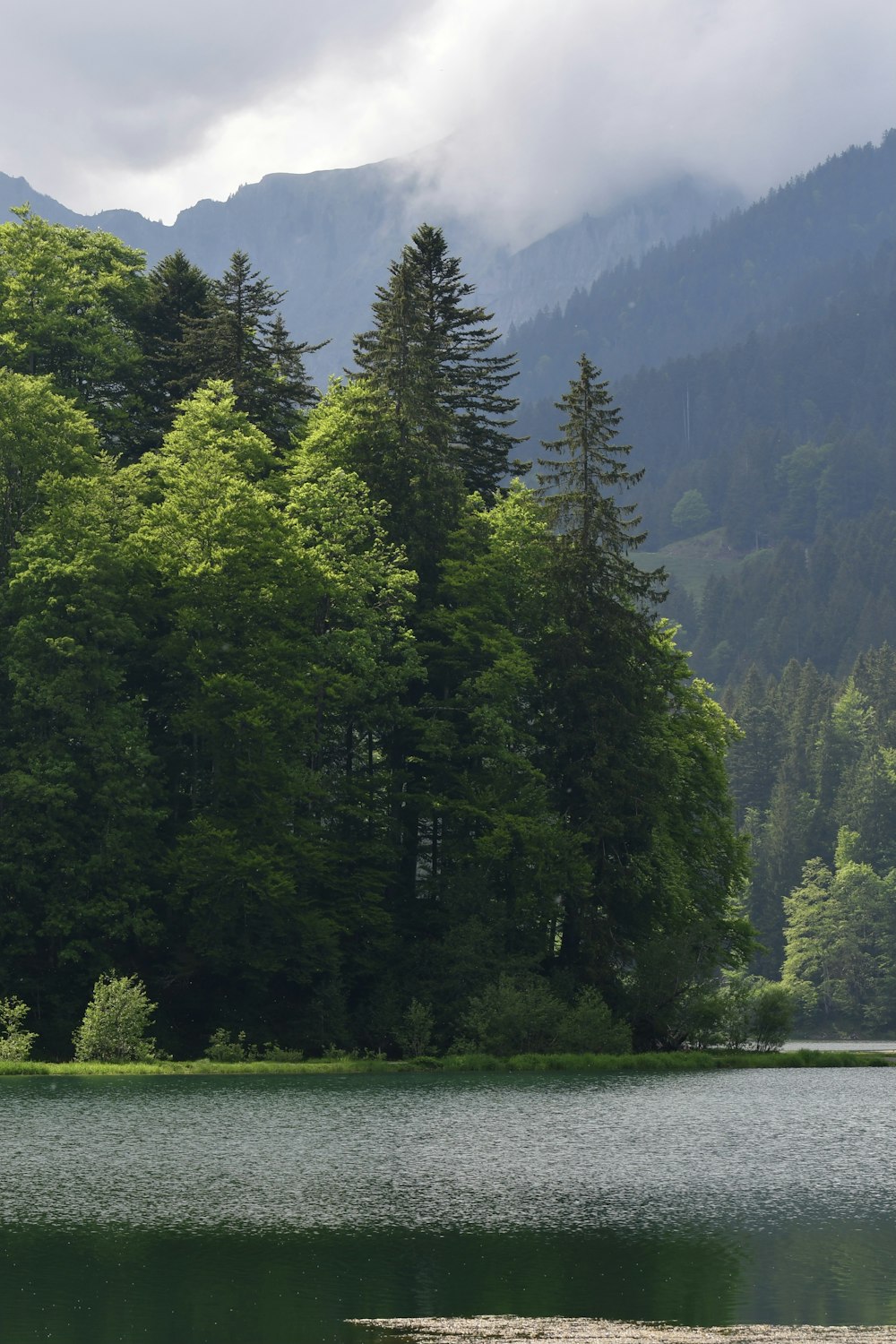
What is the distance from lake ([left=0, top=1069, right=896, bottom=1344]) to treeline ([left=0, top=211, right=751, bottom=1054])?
15.4 meters

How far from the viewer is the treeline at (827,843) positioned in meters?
138

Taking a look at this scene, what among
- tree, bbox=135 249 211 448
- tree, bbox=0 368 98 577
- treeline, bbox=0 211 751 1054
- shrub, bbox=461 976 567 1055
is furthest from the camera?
tree, bbox=135 249 211 448

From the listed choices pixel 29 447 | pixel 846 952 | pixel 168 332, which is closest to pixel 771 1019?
pixel 29 447

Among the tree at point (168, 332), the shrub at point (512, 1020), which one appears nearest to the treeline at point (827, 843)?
the tree at point (168, 332)

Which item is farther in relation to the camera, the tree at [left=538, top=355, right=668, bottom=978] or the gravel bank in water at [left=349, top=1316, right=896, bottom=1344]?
the tree at [left=538, top=355, right=668, bottom=978]

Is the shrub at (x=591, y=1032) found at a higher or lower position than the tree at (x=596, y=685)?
lower

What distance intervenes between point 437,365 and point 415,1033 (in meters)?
32.4

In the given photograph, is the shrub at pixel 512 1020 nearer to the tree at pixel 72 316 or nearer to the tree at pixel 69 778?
the tree at pixel 69 778

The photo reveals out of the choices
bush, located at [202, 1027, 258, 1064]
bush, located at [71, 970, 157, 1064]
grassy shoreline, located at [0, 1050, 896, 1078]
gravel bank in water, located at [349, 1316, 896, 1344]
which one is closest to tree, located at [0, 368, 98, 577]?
bush, located at [71, 970, 157, 1064]

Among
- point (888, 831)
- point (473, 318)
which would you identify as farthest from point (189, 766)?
point (888, 831)

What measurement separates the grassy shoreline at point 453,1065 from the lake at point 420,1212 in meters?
6.50

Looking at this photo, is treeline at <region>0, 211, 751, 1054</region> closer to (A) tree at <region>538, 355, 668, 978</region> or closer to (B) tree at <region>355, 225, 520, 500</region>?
(A) tree at <region>538, 355, 668, 978</region>

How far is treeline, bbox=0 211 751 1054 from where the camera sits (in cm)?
5853

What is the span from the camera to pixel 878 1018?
440ft
